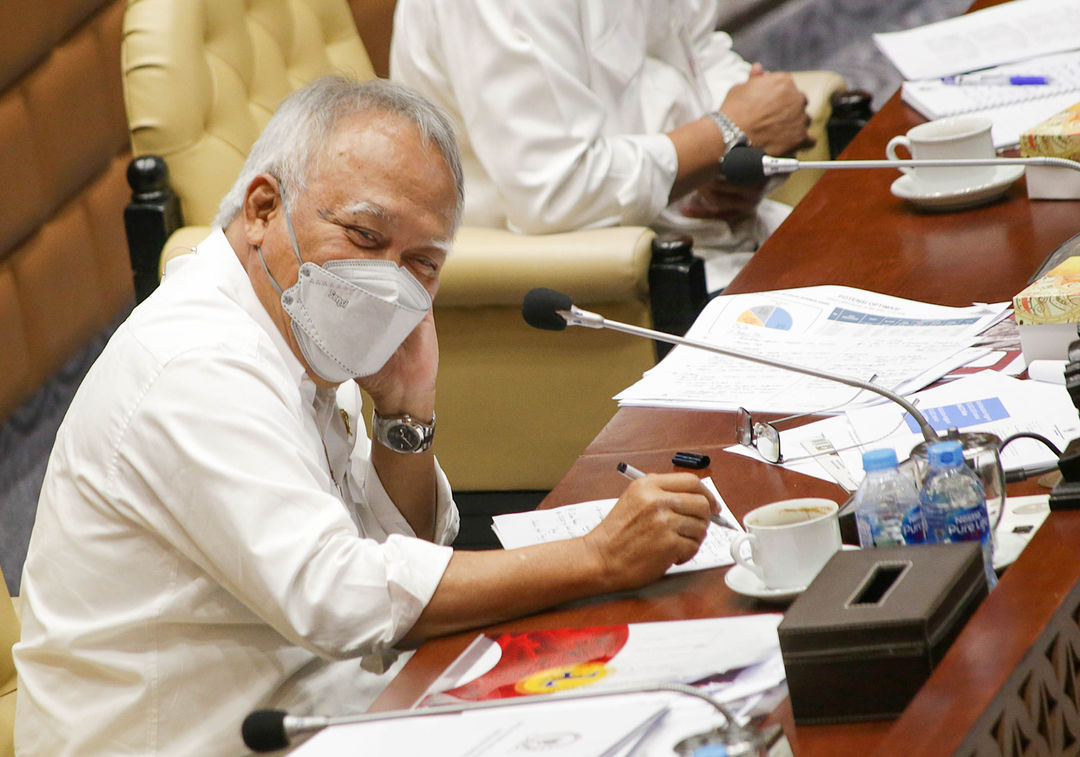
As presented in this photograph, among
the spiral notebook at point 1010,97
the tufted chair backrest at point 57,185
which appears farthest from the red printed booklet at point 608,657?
the tufted chair backrest at point 57,185

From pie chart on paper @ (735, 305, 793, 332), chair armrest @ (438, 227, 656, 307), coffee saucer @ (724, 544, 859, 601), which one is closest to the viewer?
coffee saucer @ (724, 544, 859, 601)

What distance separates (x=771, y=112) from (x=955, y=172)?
25.8 inches

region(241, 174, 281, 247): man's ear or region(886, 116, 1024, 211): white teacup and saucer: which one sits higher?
region(241, 174, 281, 247): man's ear

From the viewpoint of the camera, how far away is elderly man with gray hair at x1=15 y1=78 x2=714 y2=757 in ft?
4.11

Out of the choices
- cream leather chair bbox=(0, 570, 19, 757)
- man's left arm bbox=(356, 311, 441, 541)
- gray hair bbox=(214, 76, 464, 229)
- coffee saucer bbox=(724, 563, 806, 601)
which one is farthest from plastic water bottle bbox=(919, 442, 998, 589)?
cream leather chair bbox=(0, 570, 19, 757)

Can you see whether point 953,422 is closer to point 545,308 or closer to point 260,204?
point 545,308

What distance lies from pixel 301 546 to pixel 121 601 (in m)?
0.22

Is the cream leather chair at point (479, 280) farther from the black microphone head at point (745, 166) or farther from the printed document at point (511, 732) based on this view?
the printed document at point (511, 732)

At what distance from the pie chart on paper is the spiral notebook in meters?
0.68

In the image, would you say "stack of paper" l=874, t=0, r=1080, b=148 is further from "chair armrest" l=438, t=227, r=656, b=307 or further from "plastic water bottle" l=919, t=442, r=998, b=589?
"plastic water bottle" l=919, t=442, r=998, b=589

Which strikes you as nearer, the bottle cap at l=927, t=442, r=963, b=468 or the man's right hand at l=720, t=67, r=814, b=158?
the bottle cap at l=927, t=442, r=963, b=468

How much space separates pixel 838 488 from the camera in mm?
1400

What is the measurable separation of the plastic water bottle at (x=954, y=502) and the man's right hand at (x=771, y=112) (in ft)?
5.60

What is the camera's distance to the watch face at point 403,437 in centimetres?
167
